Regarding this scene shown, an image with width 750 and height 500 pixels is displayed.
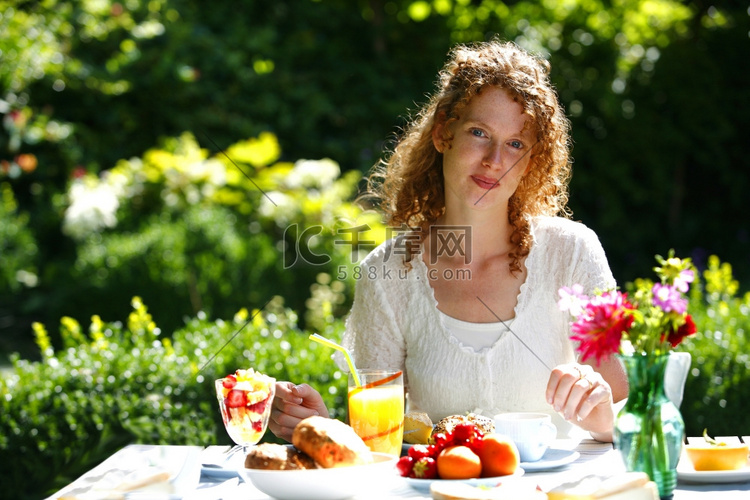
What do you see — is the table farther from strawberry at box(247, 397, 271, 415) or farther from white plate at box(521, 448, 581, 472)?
strawberry at box(247, 397, 271, 415)

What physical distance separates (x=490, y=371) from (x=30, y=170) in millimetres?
5113

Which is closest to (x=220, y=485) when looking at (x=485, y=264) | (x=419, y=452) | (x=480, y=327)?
(x=419, y=452)

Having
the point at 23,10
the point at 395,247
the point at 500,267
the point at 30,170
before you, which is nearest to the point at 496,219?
the point at 500,267

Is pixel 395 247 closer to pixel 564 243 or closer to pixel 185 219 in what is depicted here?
pixel 564 243

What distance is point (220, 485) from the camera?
160cm

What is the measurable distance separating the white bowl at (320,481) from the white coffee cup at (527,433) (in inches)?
13.1

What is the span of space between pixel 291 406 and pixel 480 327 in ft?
1.99

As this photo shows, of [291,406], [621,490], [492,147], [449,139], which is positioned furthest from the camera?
[449,139]

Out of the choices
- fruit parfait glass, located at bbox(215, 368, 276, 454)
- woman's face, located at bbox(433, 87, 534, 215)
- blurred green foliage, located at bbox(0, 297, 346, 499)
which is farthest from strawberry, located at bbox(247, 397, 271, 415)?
blurred green foliage, located at bbox(0, 297, 346, 499)

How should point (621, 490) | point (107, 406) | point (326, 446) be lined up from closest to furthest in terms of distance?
1. point (621, 490)
2. point (326, 446)
3. point (107, 406)

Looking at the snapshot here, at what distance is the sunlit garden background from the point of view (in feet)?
11.3

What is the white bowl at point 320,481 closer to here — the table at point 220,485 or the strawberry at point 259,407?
the table at point 220,485

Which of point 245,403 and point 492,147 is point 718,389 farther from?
point 245,403

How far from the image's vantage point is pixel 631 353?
1359mm
